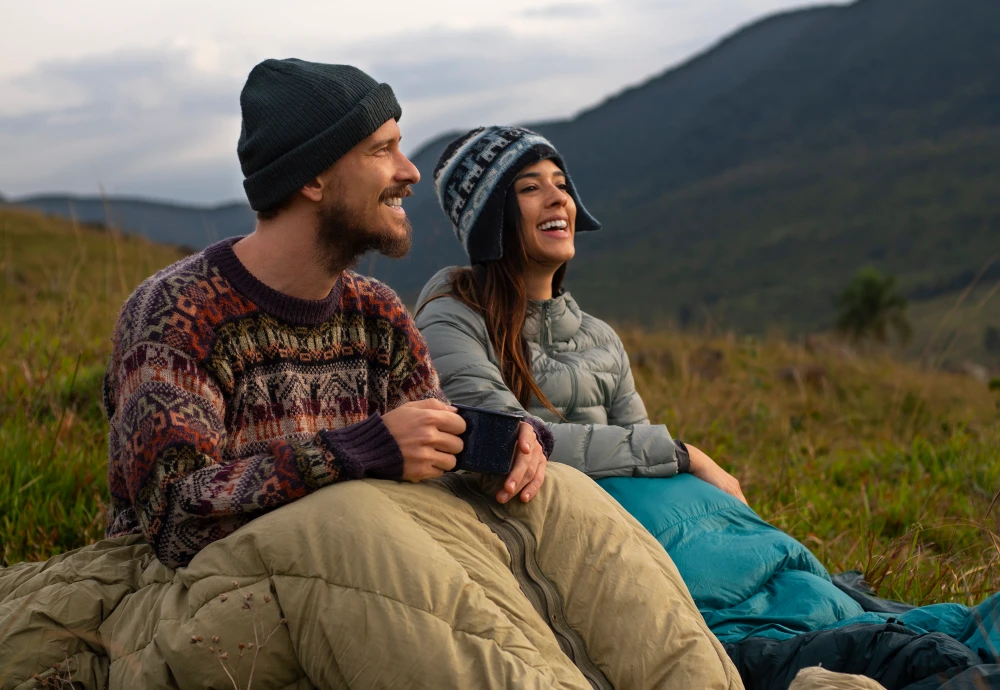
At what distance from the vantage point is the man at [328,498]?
2.13 meters

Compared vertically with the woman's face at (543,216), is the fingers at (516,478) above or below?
below

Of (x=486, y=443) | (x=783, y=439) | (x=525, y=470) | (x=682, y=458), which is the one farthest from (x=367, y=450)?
(x=783, y=439)

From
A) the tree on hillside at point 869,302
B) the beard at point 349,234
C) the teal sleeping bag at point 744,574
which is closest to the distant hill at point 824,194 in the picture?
the tree on hillside at point 869,302

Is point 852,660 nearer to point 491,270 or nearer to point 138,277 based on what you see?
point 491,270

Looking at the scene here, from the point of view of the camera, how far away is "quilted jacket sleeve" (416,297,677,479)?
11.4 ft

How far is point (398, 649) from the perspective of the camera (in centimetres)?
205

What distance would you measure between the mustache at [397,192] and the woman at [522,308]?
0.98 m

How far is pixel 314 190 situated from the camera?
2.65 meters

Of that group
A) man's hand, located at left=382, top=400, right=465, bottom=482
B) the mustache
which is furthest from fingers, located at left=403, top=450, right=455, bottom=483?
the mustache

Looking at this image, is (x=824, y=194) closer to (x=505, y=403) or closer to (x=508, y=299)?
(x=508, y=299)

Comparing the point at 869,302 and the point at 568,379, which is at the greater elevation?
the point at 568,379

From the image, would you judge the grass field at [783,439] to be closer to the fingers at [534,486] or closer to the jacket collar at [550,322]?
the jacket collar at [550,322]

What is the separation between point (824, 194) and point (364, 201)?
13441cm

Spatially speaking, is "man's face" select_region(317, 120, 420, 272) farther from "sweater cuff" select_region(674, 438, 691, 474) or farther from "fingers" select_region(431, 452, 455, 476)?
"sweater cuff" select_region(674, 438, 691, 474)
